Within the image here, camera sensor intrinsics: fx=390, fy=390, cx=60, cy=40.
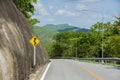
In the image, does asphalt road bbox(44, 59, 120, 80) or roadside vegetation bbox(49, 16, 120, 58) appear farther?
roadside vegetation bbox(49, 16, 120, 58)

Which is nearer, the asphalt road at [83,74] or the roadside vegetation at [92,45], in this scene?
the asphalt road at [83,74]

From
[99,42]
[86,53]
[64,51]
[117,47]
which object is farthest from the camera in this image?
[64,51]

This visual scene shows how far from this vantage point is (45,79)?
70.1 ft

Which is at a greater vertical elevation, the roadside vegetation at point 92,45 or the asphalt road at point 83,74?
the roadside vegetation at point 92,45

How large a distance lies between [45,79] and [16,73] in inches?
171

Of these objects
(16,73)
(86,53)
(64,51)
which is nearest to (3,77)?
(16,73)

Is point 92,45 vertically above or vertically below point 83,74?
above

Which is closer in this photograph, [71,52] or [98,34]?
[98,34]

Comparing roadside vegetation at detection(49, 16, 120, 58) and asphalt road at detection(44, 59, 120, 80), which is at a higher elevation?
roadside vegetation at detection(49, 16, 120, 58)

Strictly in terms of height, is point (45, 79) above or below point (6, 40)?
below

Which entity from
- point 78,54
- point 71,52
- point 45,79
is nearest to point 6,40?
point 45,79

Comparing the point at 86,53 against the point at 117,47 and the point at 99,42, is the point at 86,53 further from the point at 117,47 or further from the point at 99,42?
the point at 117,47

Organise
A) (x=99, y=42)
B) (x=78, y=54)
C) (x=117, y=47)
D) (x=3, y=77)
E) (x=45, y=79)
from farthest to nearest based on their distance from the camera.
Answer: (x=78, y=54) → (x=99, y=42) → (x=117, y=47) → (x=45, y=79) → (x=3, y=77)

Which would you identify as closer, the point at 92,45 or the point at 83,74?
the point at 83,74
